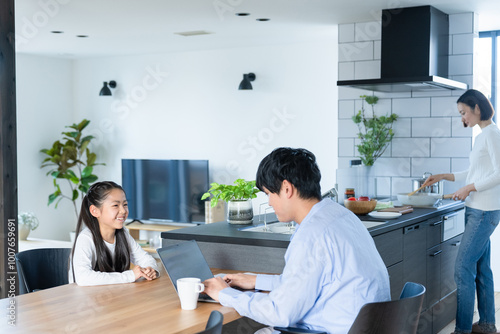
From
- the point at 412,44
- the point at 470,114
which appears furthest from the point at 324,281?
the point at 412,44

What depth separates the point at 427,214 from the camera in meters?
3.86

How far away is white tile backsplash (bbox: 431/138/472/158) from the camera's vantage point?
4.80 meters

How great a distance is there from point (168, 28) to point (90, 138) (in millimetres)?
2376

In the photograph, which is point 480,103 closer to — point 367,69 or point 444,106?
point 444,106

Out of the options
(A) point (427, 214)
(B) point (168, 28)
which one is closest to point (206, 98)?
(B) point (168, 28)

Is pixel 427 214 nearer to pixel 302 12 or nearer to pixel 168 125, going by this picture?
pixel 302 12

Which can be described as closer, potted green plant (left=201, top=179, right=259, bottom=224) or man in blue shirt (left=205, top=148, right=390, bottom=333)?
man in blue shirt (left=205, top=148, right=390, bottom=333)

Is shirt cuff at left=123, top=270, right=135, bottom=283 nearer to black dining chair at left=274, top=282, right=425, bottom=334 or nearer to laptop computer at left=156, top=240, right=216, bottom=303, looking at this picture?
laptop computer at left=156, top=240, right=216, bottom=303

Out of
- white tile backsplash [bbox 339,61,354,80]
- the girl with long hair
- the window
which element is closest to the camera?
the girl with long hair

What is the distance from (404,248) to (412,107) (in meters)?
1.77

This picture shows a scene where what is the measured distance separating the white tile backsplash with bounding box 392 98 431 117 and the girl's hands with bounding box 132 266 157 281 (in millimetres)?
3082

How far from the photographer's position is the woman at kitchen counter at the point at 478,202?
3866 millimetres

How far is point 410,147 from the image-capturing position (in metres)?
5.03

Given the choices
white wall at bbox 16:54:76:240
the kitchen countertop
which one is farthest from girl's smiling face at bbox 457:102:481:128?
white wall at bbox 16:54:76:240
